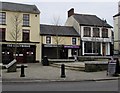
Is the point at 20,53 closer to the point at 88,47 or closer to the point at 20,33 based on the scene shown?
the point at 20,33

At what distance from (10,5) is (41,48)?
8.71 m

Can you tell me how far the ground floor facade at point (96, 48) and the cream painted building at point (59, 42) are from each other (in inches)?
80.5

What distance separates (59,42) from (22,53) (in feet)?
23.3

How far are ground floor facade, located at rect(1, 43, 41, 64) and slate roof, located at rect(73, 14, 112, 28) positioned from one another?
1081 centimetres

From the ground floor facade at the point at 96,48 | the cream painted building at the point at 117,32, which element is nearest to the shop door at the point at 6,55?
the ground floor facade at the point at 96,48

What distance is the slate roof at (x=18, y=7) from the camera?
4391cm

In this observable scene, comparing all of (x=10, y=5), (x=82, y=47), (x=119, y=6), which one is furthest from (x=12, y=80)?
(x=119, y=6)

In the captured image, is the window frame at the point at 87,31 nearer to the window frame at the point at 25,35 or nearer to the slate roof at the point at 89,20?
the slate roof at the point at 89,20

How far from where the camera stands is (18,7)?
149 ft

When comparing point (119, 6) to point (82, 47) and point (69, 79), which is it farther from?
point (69, 79)

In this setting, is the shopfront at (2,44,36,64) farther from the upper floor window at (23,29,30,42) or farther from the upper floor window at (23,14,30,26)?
the upper floor window at (23,14,30,26)

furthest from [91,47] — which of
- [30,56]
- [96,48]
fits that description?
[30,56]

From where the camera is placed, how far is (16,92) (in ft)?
41.1

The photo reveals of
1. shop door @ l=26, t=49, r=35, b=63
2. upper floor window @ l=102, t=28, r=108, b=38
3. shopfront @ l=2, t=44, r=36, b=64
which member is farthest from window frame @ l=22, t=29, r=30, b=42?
upper floor window @ l=102, t=28, r=108, b=38
